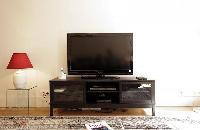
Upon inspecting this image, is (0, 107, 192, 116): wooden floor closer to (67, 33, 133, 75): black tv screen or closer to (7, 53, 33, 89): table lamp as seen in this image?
(7, 53, 33, 89): table lamp

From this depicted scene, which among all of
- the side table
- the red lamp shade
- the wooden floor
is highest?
the red lamp shade

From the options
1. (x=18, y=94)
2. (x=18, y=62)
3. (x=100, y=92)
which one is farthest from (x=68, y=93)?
(x=18, y=94)

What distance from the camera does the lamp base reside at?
4.16 meters

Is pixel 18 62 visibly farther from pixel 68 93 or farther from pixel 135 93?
pixel 135 93

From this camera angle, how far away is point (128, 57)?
13.8 ft

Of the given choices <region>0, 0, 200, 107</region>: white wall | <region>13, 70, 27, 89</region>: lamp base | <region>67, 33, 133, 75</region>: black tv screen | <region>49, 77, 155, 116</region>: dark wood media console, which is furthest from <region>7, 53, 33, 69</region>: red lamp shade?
<region>67, 33, 133, 75</region>: black tv screen

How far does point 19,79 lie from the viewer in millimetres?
4176

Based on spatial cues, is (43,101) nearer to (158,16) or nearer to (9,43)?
(9,43)

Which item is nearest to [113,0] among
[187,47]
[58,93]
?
[187,47]

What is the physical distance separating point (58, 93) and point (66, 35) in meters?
1.03

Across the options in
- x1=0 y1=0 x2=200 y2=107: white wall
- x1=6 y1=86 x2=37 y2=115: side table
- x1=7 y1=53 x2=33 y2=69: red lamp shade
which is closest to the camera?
x1=7 y1=53 x2=33 y2=69: red lamp shade

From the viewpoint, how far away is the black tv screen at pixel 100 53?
420cm

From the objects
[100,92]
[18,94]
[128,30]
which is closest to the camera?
[100,92]

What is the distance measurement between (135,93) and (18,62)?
1846 millimetres
